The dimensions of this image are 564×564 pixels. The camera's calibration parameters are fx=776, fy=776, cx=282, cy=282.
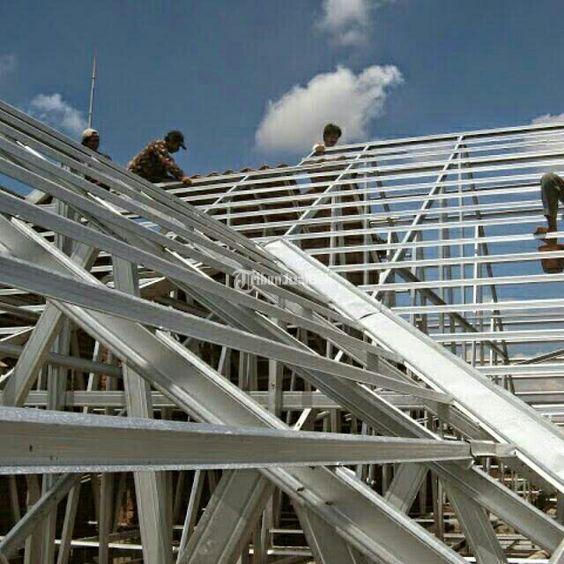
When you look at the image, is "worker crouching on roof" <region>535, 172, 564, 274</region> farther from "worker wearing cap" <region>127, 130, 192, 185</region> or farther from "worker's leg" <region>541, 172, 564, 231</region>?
"worker wearing cap" <region>127, 130, 192, 185</region>

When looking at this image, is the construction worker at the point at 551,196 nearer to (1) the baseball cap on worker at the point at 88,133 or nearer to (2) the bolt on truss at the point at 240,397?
(2) the bolt on truss at the point at 240,397

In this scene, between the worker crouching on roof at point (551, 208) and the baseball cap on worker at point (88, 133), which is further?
the baseball cap on worker at point (88, 133)

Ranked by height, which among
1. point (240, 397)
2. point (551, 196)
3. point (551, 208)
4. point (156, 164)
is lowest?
point (240, 397)

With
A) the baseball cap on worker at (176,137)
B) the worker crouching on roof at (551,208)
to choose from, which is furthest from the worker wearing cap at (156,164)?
the worker crouching on roof at (551,208)

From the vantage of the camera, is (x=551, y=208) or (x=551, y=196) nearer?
(x=551, y=208)

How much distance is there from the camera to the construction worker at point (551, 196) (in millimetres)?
6305

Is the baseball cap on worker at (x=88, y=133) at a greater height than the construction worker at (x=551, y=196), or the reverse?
the baseball cap on worker at (x=88, y=133)

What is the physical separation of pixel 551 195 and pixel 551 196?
0.06 feet

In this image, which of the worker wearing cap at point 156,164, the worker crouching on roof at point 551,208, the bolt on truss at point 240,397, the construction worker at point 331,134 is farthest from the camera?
the construction worker at point 331,134

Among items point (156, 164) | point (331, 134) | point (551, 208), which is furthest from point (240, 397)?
point (331, 134)

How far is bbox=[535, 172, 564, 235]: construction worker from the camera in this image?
6.30 m

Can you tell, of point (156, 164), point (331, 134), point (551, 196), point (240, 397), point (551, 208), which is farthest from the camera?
point (331, 134)

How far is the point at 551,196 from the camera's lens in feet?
21.0

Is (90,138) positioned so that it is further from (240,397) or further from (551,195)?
(240,397)
